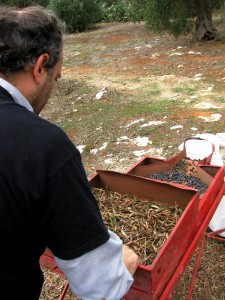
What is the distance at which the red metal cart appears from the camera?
1.87 meters

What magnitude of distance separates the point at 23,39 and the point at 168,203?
146cm

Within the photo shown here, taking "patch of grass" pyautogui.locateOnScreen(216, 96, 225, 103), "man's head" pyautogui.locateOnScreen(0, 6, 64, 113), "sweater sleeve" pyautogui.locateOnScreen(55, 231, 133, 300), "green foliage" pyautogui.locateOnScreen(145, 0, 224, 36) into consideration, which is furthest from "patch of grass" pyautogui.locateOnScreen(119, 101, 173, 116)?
"green foliage" pyautogui.locateOnScreen(145, 0, 224, 36)

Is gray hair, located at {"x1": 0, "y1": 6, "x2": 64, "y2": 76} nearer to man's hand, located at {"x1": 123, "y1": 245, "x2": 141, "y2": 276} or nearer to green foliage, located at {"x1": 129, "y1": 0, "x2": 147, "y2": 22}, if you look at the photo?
man's hand, located at {"x1": 123, "y1": 245, "x2": 141, "y2": 276}

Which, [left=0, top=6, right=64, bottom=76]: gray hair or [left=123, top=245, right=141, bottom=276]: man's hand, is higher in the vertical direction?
[left=0, top=6, right=64, bottom=76]: gray hair

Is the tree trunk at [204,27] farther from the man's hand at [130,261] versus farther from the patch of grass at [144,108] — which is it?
the man's hand at [130,261]

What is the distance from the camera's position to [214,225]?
356cm

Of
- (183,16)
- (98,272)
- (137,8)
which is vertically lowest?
(183,16)

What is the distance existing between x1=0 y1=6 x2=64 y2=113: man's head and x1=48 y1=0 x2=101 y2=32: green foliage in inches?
887

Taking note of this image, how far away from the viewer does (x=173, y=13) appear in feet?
42.7

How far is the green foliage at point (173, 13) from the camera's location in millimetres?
12797

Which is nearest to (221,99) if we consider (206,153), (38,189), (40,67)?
(206,153)

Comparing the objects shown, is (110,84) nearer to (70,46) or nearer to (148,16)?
(148,16)

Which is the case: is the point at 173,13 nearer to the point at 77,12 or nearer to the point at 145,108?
the point at 145,108

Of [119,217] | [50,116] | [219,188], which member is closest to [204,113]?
[50,116]
